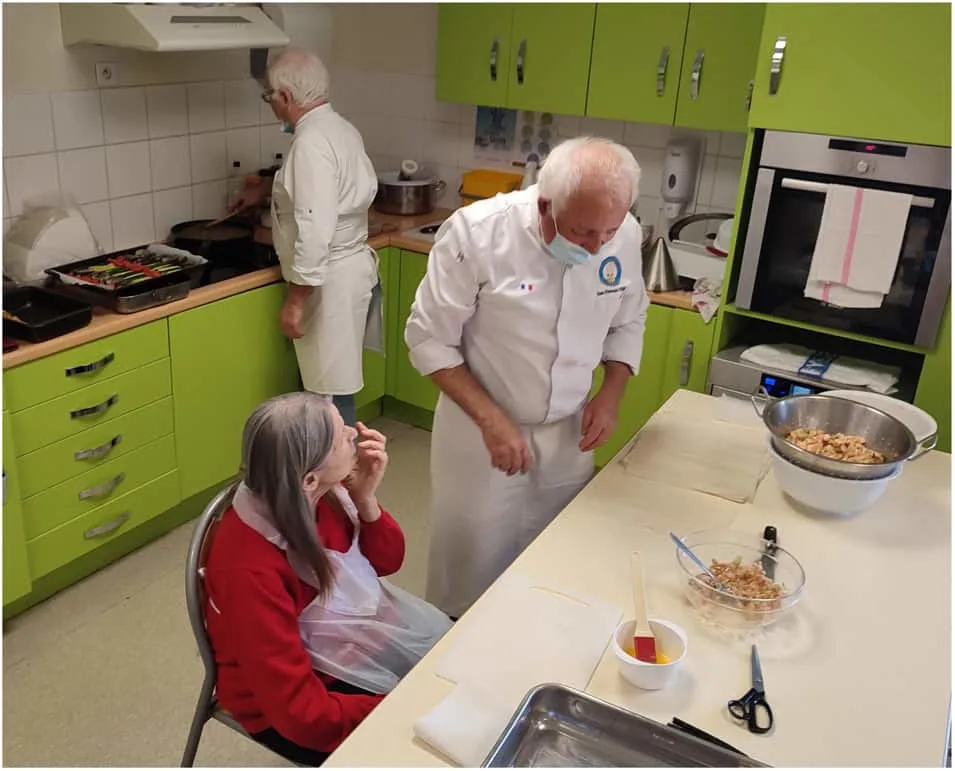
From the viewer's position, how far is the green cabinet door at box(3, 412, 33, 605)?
2.27 m

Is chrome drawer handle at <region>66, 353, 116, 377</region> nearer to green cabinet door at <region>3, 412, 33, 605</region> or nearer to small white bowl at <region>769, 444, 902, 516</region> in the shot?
green cabinet door at <region>3, 412, 33, 605</region>

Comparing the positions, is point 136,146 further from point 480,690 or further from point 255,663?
point 480,690

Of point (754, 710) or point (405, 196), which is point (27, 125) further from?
point (754, 710)

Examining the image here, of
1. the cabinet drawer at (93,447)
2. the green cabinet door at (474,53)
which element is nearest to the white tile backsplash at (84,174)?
the cabinet drawer at (93,447)

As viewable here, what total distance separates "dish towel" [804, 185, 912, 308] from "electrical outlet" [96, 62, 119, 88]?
7.21 ft

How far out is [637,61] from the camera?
302 cm

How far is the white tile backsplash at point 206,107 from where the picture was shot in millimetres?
3145

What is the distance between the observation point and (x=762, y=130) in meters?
2.65

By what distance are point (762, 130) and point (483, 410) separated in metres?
1.39

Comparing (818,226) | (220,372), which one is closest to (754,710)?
(818,226)

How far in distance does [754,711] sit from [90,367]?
6.34 feet

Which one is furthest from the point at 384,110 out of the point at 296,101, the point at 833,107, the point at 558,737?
the point at 558,737

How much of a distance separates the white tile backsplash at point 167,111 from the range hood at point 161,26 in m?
0.35

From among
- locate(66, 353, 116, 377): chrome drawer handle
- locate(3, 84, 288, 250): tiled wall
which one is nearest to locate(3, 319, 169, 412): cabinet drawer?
locate(66, 353, 116, 377): chrome drawer handle
